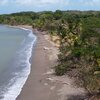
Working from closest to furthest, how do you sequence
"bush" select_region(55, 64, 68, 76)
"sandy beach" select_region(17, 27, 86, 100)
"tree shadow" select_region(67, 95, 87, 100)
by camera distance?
1. "tree shadow" select_region(67, 95, 87, 100)
2. "sandy beach" select_region(17, 27, 86, 100)
3. "bush" select_region(55, 64, 68, 76)

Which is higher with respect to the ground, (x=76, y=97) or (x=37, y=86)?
(x=76, y=97)

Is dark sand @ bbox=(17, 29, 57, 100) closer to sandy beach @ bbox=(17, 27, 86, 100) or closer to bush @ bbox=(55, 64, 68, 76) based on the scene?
sandy beach @ bbox=(17, 27, 86, 100)

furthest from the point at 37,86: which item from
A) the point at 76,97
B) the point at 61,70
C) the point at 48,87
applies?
the point at 76,97

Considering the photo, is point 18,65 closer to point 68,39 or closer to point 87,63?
point 87,63

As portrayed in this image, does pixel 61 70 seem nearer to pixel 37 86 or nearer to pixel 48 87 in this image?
pixel 37 86

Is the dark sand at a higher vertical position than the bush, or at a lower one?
lower

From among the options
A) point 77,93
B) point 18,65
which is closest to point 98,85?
point 77,93

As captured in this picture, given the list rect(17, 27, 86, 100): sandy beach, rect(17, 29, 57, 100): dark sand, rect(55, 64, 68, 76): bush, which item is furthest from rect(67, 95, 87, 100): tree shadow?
rect(55, 64, 68, 76): bush

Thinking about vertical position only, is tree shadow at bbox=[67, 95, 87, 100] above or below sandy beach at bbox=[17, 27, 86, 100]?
above

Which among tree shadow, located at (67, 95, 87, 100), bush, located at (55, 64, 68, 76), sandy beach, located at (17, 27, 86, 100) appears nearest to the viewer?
tree shadow, located at (67, 95, 87, 100)

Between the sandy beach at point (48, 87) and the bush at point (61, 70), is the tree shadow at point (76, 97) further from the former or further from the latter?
the bush at point (61, 70)

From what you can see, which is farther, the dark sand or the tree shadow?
the dark sand

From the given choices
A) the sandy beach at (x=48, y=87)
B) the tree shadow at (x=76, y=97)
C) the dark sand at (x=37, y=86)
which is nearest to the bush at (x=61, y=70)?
the sandy beach at (x=48, y=87)

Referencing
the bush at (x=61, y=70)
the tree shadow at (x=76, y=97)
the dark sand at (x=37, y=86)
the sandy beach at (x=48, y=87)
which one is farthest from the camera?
the bush at (x=61, y=70)
